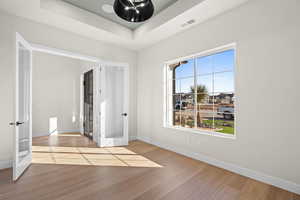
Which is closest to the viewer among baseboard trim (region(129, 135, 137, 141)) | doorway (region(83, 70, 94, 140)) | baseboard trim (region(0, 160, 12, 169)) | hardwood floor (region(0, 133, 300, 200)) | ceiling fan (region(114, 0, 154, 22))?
ceiling fan (region(114, 0, 154, 22))

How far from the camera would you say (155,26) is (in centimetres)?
333

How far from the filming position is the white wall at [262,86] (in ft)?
6.70

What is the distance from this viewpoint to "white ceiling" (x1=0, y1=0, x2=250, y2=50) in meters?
2.58

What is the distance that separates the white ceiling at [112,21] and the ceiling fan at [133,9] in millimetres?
1260

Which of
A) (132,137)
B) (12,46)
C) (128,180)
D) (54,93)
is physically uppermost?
(12,46)

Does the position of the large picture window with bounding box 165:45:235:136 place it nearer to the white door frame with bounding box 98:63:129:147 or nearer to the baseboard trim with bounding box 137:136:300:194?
the baseboard trim with bounding box 137:136:300:194

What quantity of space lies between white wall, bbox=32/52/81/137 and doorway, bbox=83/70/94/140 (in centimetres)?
75

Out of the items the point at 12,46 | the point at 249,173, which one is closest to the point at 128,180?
the point at 249,173

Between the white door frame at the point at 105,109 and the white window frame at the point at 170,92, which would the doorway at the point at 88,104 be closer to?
the white door frame at the point at 105,109

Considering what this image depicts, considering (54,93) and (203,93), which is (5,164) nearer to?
(54,93)

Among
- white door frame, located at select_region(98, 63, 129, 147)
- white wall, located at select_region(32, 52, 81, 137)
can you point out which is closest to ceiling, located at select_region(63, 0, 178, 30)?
white door frame, located at select_region(98, 63, 129, 147)

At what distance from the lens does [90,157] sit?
3275 mm

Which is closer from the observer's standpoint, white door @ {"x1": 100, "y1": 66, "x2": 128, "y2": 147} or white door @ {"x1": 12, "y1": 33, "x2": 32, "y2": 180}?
white door @ {"x1": 12, "y1": 33, "x2": 32, "y2": 180}

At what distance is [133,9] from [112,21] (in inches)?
83.5
